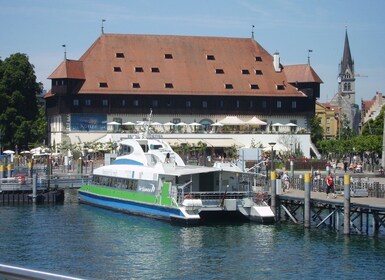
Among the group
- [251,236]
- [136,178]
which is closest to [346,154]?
[136,178]

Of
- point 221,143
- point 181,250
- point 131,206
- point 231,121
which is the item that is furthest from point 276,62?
point 181,250

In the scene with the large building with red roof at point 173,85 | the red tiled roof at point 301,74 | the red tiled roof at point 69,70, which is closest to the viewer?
the red tiled roof at point 69,70

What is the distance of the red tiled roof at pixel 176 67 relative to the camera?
3162 inches

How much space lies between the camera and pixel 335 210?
3509 centimetres

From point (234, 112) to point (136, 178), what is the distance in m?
42.1

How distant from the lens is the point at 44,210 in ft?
143

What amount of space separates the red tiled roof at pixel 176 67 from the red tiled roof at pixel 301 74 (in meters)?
0.33

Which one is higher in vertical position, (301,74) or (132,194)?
(301,74)

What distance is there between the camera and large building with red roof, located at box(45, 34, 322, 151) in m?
79.8

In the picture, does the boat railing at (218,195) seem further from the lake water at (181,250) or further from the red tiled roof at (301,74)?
the red tiled roof at (301,74)

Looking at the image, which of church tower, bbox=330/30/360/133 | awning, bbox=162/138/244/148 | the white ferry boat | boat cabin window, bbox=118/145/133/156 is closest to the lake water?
the white ferry boat

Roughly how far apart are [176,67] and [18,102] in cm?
1673

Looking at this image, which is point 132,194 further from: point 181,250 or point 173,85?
point 173,85

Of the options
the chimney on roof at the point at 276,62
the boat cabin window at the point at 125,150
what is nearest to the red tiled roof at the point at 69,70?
the chimney on roof at the point at 276,62
